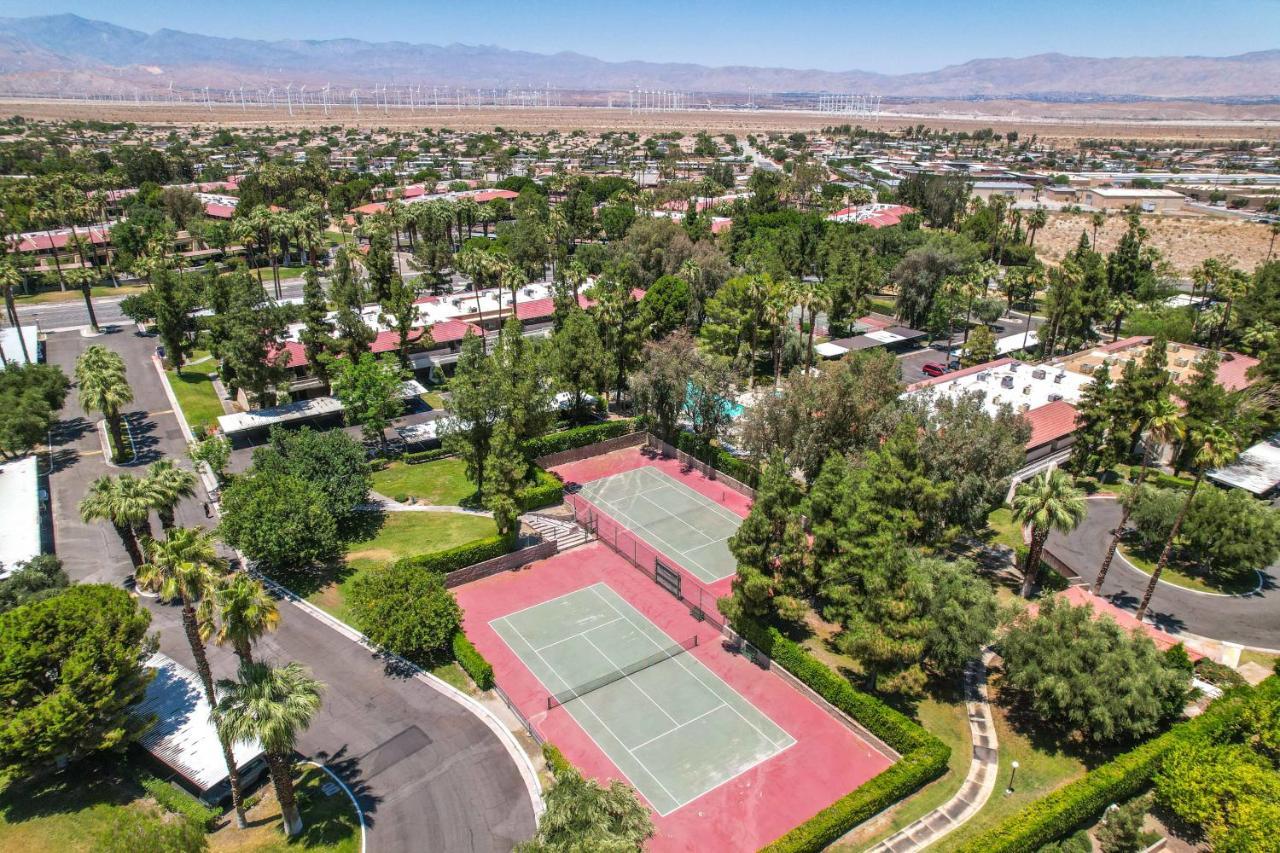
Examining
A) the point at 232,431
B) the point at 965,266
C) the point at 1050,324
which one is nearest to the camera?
the point at 232,431

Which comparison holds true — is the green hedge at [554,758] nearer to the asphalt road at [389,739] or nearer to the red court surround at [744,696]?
the red court surround at [744,696]

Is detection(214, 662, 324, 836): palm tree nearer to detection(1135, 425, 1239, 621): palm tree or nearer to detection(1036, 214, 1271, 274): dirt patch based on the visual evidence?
detection(1135, 425, 1239, 621): palm tree

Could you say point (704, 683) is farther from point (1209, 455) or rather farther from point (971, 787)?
point (1209, 455)

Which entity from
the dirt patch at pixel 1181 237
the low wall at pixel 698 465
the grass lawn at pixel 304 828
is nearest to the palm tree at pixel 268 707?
the grass lawn at pixel 304 828

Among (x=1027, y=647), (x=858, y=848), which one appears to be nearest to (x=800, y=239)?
(x=1027, y=647)

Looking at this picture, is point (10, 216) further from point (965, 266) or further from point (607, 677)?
point (965, 266)
